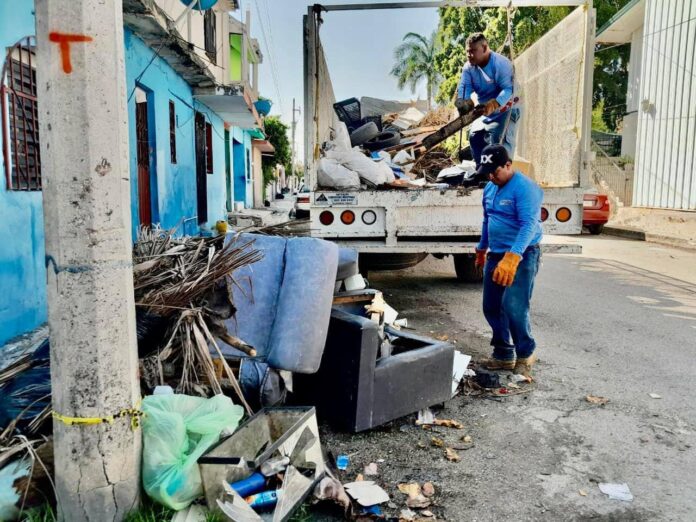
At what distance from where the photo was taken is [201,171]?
12680 mm

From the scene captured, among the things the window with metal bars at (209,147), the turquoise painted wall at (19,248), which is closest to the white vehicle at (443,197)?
the turquoise painted wall at (19,248)

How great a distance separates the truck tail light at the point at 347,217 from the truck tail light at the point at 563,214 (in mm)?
2092

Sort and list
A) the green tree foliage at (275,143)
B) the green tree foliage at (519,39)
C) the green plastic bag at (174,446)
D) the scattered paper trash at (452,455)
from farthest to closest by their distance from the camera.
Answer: the green tree foliage at (275,143), the green tree foliage at (519,39), the scattered paper trash at (452,455), the green plastic bag at (174,446)

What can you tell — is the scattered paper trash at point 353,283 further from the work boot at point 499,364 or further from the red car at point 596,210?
the red car at point 596,210

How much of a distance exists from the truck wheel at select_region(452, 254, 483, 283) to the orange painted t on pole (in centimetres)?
585

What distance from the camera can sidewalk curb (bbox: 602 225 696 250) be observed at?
1226 cm

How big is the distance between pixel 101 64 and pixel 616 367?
13.1 feet

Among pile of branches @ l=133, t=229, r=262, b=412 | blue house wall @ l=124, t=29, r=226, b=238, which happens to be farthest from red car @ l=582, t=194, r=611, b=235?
pile of branches @ l=133, t=229, r=262, b=412

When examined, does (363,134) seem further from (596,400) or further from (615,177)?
(615,177)

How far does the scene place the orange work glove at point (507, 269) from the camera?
379cm

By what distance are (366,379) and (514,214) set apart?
1.75 metres

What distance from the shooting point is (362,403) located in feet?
9.93

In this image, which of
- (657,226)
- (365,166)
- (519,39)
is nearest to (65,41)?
(365,166)

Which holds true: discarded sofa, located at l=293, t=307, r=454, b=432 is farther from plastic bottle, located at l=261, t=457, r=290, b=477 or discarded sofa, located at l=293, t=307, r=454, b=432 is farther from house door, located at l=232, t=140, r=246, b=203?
house door, located at l=232, t=140, r=246, b=203
